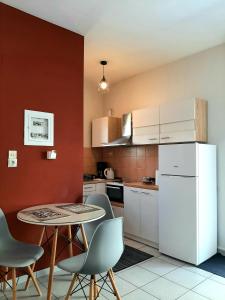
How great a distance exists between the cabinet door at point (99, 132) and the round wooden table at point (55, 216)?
2132mm

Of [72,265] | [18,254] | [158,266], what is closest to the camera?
[72,265]

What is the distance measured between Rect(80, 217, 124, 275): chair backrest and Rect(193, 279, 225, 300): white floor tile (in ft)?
3.86

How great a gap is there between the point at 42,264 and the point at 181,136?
2.31 m

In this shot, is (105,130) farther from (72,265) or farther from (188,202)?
(72,265)

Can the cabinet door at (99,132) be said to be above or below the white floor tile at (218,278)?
above

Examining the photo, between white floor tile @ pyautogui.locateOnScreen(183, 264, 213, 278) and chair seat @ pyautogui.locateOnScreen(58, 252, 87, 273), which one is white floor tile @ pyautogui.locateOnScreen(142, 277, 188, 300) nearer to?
white floor tile @ pyautogui.locateOnScreen(183, 264, 213, 278)

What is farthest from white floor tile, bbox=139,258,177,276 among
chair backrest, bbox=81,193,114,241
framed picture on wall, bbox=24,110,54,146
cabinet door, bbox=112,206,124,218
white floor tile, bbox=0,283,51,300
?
framed picture on wall, bbox=24,110,54,146

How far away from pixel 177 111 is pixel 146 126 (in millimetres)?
592

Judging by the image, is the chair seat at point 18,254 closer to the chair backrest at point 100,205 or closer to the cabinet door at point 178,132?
the chair backrest at point 100,205

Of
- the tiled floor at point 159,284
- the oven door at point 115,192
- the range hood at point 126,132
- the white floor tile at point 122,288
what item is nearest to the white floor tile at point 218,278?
the tiled floor at point 159,284

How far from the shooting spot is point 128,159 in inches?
175

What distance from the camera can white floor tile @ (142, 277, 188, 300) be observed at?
7.27ft

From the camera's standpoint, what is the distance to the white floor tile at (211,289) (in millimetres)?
2219

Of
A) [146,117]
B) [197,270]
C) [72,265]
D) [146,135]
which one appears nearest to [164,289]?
[197,270]
